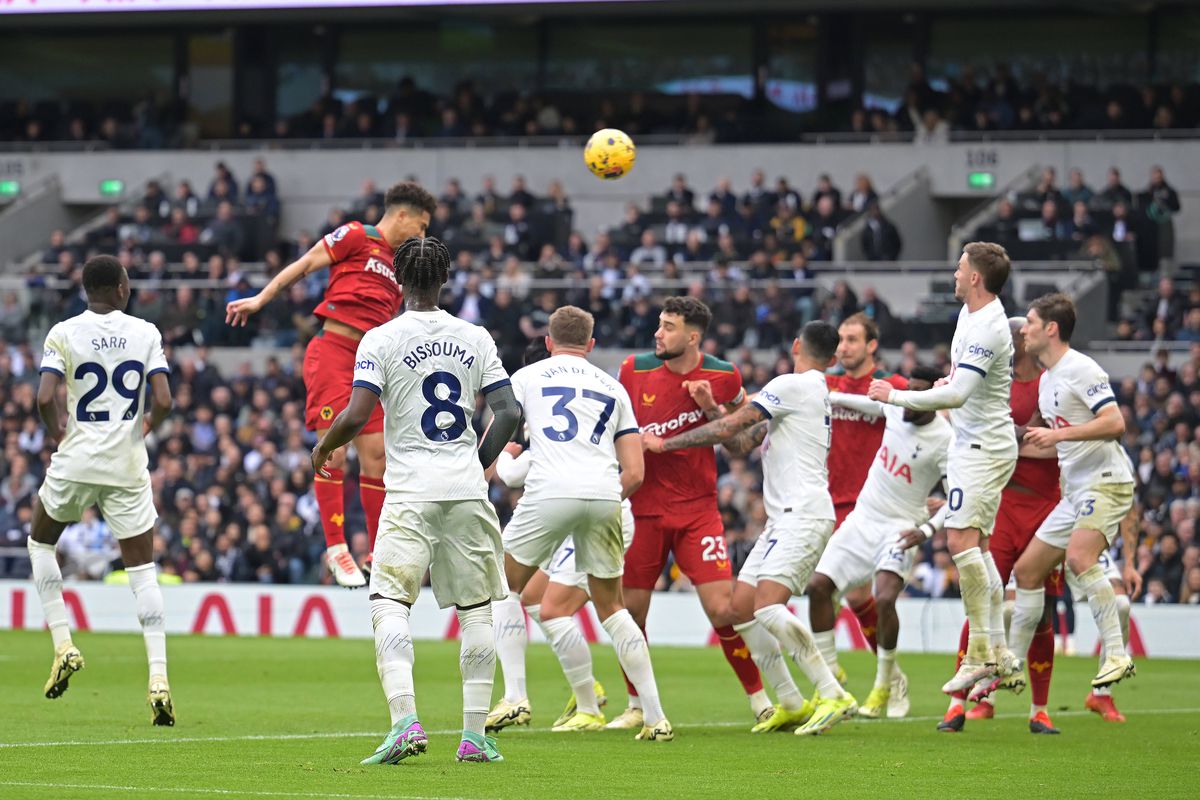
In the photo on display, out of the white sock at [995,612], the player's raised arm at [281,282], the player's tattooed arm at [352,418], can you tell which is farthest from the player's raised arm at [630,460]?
the white sock at [995,612]

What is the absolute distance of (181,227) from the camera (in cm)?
3195

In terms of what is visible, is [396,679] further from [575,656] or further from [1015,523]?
[1015,523]

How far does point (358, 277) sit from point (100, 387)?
1779mm

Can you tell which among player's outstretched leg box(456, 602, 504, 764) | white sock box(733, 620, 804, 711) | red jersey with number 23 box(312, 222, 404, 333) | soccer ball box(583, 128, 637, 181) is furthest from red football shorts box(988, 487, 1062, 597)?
player's outstretched leg box(456, 602, 504, 764)

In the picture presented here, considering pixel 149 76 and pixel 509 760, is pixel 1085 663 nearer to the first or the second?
pixel 509 760

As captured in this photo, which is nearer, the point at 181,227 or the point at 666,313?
the point at 666,313

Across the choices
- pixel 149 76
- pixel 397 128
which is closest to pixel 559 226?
pixel 397 128

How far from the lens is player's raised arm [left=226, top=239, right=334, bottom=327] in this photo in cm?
1120

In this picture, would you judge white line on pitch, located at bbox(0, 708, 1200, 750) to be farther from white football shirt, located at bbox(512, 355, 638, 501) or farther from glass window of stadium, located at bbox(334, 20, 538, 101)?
glass window of stadium, located at bbox(334, 20, 538, 101)

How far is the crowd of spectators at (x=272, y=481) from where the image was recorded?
21.4 m

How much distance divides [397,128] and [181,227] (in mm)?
5328

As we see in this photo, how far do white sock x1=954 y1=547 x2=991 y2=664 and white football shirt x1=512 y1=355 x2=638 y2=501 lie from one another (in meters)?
2.49

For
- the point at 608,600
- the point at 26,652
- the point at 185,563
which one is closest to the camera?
the point at 608,600

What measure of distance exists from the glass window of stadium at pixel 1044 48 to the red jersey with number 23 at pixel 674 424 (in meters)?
23.0
